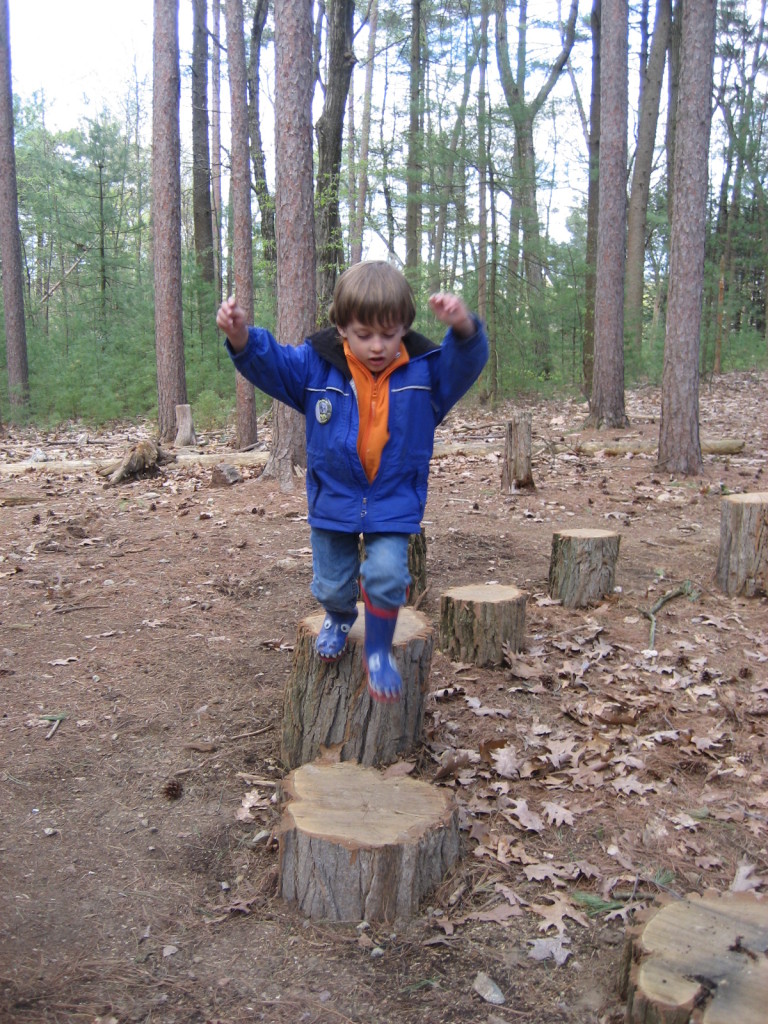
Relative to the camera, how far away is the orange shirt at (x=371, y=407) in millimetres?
3305

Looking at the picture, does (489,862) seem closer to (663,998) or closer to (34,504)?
(663,998)

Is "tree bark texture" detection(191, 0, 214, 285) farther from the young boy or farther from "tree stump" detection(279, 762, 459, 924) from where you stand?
"tree stump" detection(279, 762, 459, 924)

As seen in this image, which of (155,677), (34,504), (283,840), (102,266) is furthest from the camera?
(102,266)

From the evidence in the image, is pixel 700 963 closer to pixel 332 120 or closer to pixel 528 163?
pixel 332 120

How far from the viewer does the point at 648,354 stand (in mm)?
21922

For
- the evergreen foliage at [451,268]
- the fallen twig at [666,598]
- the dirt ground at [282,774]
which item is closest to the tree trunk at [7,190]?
the evergreen foliage at [451,268]

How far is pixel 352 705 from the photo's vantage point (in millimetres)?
3768

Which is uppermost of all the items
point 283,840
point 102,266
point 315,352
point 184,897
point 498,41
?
point 498,41

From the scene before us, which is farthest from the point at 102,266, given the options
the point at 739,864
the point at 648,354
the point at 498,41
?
the point at 739,864

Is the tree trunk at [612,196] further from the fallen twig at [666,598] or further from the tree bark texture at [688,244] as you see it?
the fallen twig at [666,598]

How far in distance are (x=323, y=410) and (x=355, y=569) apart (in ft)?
2.37

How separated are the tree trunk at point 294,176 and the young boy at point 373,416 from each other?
5.81 m

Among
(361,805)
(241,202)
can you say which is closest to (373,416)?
(361,805)

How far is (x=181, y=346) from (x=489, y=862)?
492 inches
